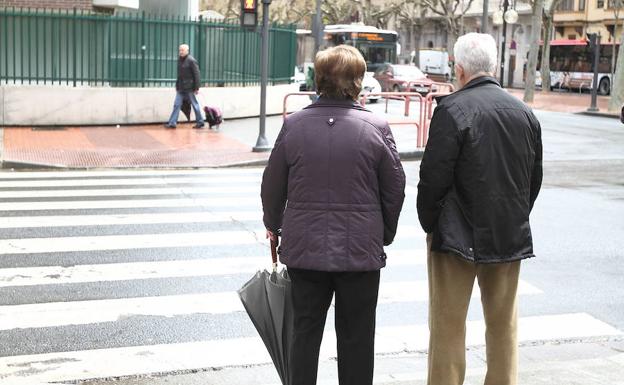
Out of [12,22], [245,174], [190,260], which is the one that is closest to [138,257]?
[190,260]

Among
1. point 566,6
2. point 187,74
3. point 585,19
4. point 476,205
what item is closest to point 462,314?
point 476,205

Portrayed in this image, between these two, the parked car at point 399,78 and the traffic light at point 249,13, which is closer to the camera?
the traffic light at point 249,13

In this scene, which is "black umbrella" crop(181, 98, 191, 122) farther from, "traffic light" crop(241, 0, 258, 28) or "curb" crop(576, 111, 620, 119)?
"curb" crop(576, 111, 620, 119)

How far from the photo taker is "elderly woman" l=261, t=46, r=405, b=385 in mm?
3971

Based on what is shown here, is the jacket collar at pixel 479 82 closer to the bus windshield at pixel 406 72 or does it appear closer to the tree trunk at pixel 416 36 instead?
the bus windshield at pixel 406 72

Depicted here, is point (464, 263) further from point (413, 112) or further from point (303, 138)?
point (413, 112)

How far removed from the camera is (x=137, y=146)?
675 inches

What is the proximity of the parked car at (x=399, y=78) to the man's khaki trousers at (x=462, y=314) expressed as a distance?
3429 cm

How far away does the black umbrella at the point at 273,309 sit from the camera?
4.22 metres

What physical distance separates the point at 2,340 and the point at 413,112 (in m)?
24.2

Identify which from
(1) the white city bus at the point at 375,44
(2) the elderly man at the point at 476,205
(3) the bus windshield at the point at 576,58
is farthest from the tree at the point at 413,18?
(2) the elderly man at the point at 476,205

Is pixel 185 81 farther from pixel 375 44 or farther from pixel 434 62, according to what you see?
pixel 434 62

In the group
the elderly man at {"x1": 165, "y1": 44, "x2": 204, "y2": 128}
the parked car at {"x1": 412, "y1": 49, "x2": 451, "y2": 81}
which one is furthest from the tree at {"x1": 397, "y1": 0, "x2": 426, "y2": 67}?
the elderly man at {"x1": 165, "y1": 44, "x2": 204, "y2": 128}

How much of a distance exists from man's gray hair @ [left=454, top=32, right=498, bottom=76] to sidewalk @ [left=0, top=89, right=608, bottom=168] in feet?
36.5
